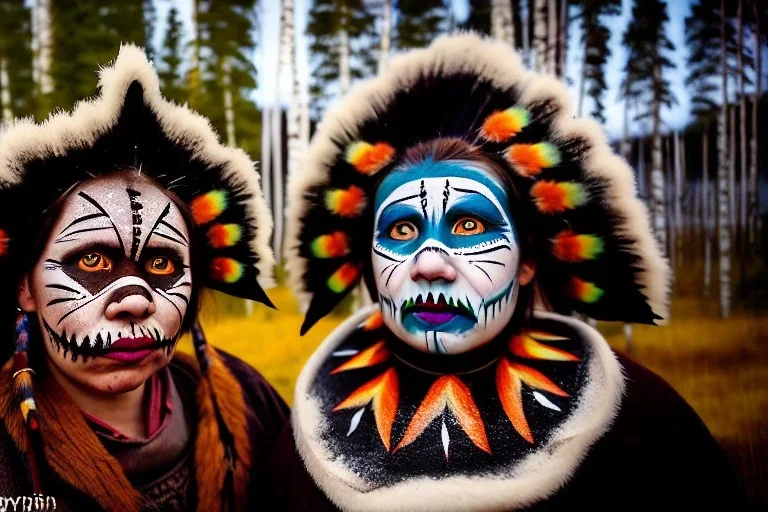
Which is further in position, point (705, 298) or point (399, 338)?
point (705, 298)

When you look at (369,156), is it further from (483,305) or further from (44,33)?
(44,33)

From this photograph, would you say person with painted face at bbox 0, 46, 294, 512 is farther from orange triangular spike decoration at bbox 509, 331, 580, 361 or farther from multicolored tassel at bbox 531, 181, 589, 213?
multicolored tassel at bbox 531, 181, 589, 213

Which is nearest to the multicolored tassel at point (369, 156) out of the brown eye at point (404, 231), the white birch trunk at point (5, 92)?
the brown eye at point (404, 231)

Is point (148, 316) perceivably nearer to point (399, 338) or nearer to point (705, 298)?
point (399, 338)

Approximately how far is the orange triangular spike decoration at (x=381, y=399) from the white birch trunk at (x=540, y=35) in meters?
1.36

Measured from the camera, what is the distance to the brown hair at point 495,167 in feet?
5.65

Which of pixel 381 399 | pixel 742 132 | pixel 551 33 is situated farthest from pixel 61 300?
pixel 742 132

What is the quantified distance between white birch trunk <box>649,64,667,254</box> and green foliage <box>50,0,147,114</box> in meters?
2.19

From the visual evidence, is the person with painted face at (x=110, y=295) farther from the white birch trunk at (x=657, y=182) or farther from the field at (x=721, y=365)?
the white birch trunk at (x=657, y=182)

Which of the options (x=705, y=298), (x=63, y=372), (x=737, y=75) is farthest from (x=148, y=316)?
(x=737, y=75)

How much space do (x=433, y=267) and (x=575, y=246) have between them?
0.52 m

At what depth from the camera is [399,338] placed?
1.76 meters

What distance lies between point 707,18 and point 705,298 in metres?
1.03

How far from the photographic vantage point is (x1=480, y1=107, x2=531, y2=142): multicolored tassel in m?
1.75
